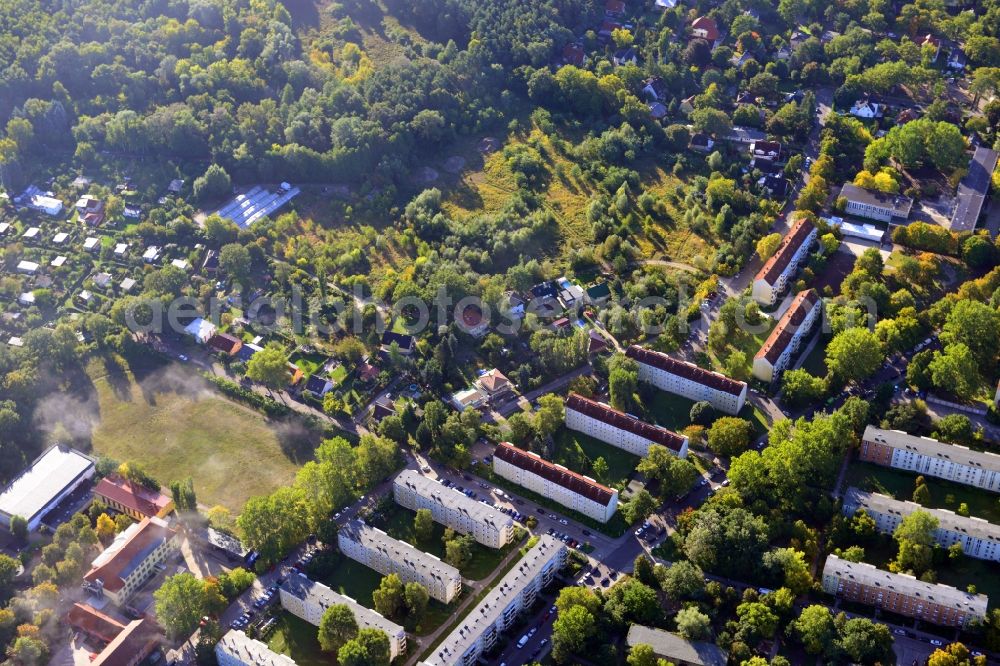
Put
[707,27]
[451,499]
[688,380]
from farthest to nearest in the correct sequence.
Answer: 1. [707,27]
2. [688,380]
3. [451,499]

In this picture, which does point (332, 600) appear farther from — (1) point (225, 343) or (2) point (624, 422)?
(1) point (225, 343)

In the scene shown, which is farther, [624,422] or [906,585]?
[624,422]

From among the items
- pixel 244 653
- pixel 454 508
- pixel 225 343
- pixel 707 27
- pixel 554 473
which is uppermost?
pixel 707 27

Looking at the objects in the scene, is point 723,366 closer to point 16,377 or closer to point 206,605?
point 206,605

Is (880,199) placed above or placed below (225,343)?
above

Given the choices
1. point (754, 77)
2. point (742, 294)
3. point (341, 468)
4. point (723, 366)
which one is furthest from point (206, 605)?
point (754, 77)

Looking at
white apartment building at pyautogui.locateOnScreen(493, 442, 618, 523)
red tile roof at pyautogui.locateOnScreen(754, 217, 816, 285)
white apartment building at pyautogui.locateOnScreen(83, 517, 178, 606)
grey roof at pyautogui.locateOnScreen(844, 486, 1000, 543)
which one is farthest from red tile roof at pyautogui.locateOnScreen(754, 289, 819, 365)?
white apartment building at pyautogui.locateOnScreen(83, 517, 178, 606)

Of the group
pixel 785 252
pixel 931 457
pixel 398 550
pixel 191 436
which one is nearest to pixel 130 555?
pixel 191 436

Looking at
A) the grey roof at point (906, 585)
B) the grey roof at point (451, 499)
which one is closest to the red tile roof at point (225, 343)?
the grey roof at point (451, 499)
